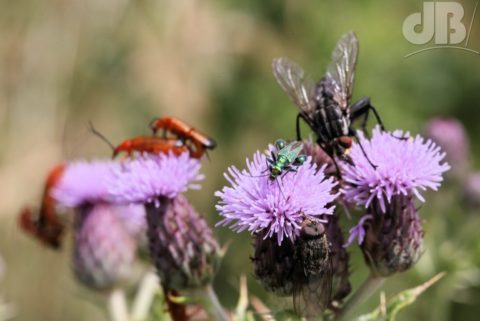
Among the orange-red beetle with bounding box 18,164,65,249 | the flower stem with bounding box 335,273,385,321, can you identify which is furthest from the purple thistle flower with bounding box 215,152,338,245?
the orange-red beetle with bounding box 18,164,65,249

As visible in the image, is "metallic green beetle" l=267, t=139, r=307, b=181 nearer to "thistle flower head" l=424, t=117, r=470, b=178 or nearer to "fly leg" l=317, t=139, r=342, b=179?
"fly leg" l=317, t=139, r=342, b=179

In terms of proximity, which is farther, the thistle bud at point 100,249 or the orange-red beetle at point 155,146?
the thistle bud at point 100,249

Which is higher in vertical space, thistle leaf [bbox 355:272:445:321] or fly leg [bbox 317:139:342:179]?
fly leg [bbox 317:139:342:179]

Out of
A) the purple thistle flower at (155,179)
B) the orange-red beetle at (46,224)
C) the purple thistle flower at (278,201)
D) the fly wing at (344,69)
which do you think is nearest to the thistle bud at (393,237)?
the purple thistle flower at (278,201)

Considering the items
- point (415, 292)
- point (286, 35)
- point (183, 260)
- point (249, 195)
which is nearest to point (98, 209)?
point (183, 260)

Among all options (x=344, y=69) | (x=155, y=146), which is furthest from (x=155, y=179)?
(x=344, y=69)

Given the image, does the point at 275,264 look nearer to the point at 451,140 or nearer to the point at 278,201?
the point at 278,201

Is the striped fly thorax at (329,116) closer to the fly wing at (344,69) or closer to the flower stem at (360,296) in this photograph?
the fly wing at (344,69)
